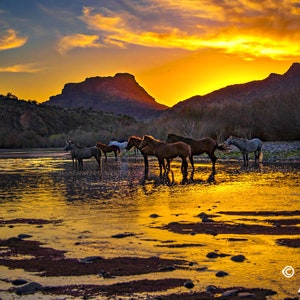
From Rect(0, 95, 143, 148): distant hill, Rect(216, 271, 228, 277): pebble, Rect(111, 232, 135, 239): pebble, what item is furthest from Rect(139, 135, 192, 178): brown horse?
Rect(0, 95, 143, 148): distant hill

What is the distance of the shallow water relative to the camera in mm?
7883

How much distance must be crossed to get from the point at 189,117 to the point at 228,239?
8221 cm

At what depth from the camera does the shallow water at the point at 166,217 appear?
788 centimetres

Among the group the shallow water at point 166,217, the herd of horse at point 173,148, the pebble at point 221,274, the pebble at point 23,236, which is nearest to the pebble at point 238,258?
the shallow water at point 166,217

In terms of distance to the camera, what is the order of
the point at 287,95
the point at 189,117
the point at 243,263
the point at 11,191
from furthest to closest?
the point at 189,117
the point at 287,95
the point at 11,191
the point at 243,263

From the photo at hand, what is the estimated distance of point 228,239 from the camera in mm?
9945

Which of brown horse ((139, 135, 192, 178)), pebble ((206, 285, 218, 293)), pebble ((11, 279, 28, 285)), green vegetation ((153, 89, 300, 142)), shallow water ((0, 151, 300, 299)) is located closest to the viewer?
pebble ((206, 285, 218, 293))

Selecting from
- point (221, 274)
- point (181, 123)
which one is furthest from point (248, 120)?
point (221, 274)

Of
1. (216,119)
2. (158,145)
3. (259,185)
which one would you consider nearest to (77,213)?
(259,185)

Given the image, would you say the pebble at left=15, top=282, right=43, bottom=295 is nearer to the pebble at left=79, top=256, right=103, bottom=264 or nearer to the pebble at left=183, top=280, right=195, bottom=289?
the pebble at left=79, top=256, right=103, bottom=264

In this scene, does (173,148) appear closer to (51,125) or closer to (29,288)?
(29,288)

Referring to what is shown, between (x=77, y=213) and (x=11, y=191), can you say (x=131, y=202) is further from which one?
(x=11, y=191)

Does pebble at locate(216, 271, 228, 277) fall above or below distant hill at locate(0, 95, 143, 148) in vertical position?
below

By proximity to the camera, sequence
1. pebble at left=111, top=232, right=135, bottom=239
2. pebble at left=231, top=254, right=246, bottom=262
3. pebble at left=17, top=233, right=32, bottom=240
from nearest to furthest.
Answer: pebble at left=231, top=254, right=246, bottom=262 < pebble at left=111, top=232, right=135, bottom=239 < pebble at left=17, top=233, right=32, bottom=240
